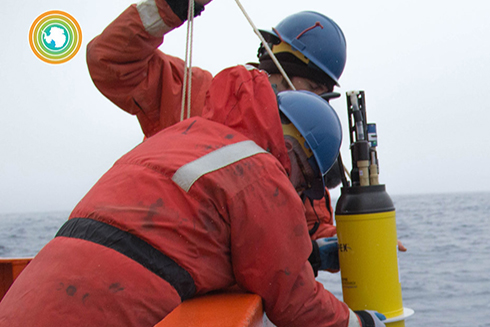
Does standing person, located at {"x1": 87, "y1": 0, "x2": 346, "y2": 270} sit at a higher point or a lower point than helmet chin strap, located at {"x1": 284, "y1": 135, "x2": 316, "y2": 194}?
higher

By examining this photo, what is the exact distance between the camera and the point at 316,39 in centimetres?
299

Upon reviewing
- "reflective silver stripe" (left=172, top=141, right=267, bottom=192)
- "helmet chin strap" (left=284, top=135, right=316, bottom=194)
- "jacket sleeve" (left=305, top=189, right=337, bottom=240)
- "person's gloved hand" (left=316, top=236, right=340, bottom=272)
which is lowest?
"jacket sleeve" (left=305, top=189, right=337, bottom=240)

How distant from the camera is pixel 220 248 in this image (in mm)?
1358

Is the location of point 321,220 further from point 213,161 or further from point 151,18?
point 213,161

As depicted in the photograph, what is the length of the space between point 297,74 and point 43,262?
81.2 inches

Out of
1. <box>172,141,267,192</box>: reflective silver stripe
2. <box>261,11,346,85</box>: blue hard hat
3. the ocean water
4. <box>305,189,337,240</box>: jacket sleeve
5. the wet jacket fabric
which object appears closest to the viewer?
the wet jacket fabric

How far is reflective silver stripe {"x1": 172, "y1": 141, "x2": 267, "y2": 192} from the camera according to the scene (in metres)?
1.28

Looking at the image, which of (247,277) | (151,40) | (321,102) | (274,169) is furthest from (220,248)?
(151,40)

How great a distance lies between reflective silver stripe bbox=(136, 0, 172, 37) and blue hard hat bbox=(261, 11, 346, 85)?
1.03 metres

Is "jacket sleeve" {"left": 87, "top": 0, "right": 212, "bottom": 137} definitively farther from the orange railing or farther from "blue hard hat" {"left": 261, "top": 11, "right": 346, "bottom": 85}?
the orange railing

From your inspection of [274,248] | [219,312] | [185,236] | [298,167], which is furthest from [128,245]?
[298,167]

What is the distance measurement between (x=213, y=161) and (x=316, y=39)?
1.88 meters

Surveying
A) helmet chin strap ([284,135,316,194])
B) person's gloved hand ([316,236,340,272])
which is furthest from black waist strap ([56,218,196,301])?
person's gloved hand ([316,236,340,272])

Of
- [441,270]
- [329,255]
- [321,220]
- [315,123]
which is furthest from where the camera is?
[441,270]
